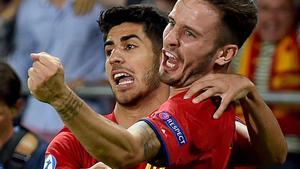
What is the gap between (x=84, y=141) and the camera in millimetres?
2619

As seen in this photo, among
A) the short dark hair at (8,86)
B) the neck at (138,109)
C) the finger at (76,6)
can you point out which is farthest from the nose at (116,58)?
the finger at (76,6)

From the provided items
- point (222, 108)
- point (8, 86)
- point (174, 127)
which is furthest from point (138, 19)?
point (8, 86)

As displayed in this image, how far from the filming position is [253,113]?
3174mm

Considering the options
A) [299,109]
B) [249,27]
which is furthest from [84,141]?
[299,109]

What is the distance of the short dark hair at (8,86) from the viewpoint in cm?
492

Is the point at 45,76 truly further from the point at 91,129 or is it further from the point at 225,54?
the point at 225,54

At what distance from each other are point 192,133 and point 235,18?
0.48 metres

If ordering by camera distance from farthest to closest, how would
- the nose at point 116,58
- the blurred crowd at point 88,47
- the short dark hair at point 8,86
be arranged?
the blurred crowd at point 88,47 → the short dark hair at point 8,86 → the nose at point 116,58

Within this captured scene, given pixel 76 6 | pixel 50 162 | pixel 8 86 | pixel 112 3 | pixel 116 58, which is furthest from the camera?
pixel 76 6

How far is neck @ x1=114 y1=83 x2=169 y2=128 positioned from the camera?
144 inches

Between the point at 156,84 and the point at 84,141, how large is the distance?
1161 mm

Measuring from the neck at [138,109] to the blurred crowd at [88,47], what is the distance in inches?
49.1

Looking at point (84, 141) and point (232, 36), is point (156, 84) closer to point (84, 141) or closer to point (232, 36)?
point (232, 36)

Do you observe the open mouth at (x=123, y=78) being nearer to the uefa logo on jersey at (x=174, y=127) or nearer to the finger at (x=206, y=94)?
the finger at (x=206, y=94)
